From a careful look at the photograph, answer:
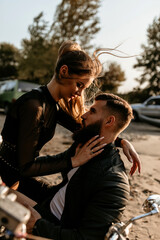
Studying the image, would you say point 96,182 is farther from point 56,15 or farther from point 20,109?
point 56,15

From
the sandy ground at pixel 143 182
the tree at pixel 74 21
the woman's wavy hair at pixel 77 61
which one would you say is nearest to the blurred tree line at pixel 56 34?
the tree at pixel 74 21

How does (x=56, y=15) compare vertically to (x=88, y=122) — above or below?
above

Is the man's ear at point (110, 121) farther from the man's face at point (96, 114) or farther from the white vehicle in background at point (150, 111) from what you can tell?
the white vehicle in background at point (150, 111)

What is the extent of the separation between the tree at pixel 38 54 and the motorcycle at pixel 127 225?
1951 cm

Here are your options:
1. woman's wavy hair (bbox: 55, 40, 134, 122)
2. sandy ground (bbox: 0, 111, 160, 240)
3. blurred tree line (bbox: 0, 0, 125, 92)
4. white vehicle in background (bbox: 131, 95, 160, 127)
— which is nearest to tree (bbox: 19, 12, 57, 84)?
blurred tree line (bbox: 0, 0, 125, 92)

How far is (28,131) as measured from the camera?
5.64 ft

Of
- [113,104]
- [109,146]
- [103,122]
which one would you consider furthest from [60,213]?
[113,104]

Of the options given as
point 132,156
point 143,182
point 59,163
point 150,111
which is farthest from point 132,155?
point 150,111

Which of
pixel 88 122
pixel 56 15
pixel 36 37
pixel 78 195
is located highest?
pixel 56 15

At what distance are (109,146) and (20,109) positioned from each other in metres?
0.69

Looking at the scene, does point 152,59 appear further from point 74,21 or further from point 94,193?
point 94,193

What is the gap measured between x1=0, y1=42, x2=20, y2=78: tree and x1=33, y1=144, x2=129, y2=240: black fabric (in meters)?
36.5

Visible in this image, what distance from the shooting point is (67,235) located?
142 cm

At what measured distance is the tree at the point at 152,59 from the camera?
1094 inches
